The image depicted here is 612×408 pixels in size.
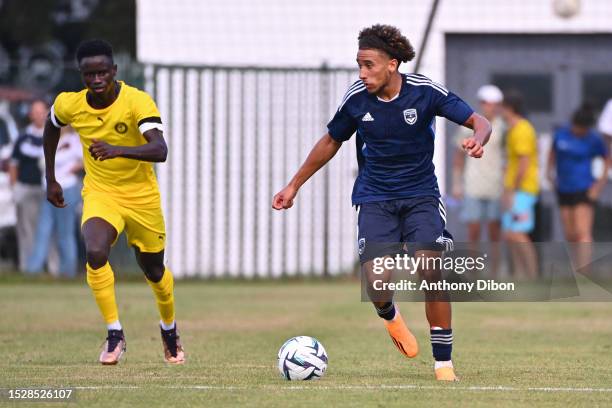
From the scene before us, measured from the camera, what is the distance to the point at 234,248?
71.1ft

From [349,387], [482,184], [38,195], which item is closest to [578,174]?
[482,184]

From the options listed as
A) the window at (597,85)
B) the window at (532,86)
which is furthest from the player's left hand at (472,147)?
the window at (597,85)

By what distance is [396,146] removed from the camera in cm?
977

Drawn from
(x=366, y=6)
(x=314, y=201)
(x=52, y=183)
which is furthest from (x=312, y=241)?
(x=52, y=183)

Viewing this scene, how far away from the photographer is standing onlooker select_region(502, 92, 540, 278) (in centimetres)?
1997

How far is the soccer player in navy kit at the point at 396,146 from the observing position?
9.62m

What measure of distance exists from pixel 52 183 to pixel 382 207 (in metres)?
2.58

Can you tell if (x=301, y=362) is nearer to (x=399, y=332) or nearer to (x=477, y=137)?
(x=399, y=332)

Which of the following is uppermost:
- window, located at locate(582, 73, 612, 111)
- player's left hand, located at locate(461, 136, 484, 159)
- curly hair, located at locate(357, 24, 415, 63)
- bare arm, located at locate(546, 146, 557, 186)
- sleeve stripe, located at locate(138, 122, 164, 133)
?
curly hair, located at locate(357, 24, 415, 63)

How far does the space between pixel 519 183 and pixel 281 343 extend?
8.40 metres

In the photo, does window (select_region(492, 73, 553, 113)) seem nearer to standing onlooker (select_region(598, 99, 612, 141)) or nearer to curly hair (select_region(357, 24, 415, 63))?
standing onlooker (select_region(598, 99, 612, 141))

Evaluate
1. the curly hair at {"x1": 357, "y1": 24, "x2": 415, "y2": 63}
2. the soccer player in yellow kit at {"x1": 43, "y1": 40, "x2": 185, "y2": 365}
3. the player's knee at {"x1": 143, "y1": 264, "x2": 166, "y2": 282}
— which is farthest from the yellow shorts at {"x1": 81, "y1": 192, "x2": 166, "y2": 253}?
the curly hair at {"x1": 357, "y1": 24, "x2": 415, "y2": 63}

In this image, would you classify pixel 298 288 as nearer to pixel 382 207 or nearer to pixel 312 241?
pixel 312 241

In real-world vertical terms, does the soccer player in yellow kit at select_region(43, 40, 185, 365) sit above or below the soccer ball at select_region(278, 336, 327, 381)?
above
